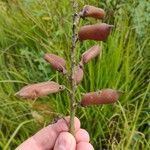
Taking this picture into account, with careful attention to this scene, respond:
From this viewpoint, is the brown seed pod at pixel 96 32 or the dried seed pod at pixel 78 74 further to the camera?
the dried seed pod at pixel 78 74

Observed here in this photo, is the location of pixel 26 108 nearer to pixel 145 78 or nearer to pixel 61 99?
pixel 61 99

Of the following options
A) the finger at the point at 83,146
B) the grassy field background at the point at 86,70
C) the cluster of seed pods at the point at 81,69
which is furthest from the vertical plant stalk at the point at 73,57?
the grassy field background at the point at 86,70

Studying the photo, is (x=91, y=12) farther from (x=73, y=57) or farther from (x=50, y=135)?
(x=50, y=135)

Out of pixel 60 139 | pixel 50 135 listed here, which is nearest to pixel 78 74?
pixel 60 139

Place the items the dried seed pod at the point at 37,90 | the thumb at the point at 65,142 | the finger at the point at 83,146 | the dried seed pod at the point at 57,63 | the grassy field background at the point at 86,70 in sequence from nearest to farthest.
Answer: the dried seed pod at the point at 37,90, the dried seed pod at the point at 57,63, the thumb at the point at 65,142, the finger at the point at 83,146, the grassy field background at the point at 86,70

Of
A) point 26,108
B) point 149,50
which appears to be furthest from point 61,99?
point 149,50

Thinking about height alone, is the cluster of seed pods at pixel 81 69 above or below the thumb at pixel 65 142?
above

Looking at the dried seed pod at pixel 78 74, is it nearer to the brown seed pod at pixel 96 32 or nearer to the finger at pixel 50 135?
the brown seed pod at pixel 96 32

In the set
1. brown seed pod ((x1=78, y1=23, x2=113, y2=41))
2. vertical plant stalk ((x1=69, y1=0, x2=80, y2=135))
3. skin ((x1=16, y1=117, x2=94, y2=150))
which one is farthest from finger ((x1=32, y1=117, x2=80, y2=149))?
brown seed pod ((x1=78, y1=23, x2=113, y2=41))
